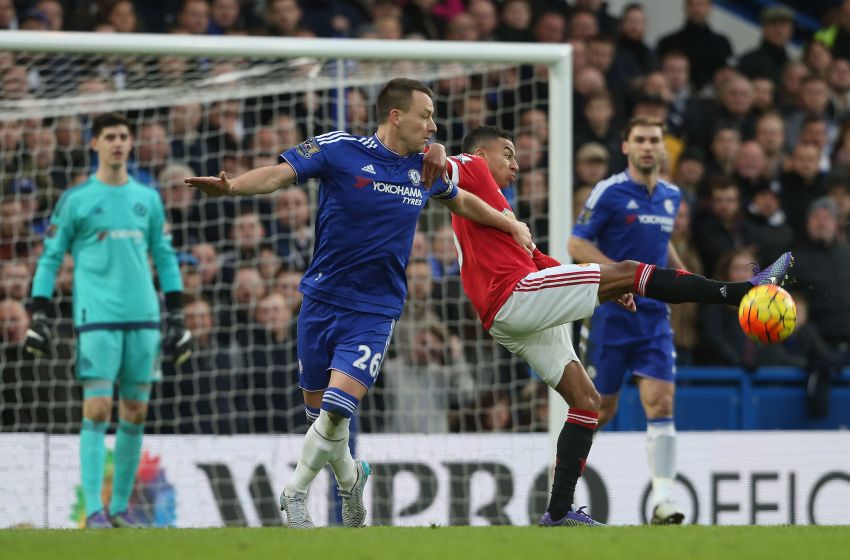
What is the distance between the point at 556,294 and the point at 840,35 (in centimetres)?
984

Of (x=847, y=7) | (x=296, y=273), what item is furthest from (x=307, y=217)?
(x=847, y=7)

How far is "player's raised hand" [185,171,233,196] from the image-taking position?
6.28 metres

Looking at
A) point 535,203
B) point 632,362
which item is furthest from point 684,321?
point 632,362

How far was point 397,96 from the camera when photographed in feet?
23.5

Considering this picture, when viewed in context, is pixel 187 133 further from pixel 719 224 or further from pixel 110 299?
pixel 719 224

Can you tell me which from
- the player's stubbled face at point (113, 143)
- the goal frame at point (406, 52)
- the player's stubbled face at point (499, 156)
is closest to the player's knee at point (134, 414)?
the player's stubbled face at point (113, 143)

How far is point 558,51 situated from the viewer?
32.0 ft

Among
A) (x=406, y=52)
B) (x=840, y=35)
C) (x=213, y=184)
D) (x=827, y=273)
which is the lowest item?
(x=827, y=273)

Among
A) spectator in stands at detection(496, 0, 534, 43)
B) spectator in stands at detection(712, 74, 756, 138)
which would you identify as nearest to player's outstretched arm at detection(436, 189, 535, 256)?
spectator in stands at detection(496, 0, 534, 43)

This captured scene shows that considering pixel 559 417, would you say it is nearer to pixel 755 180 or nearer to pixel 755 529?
pixel 755 529

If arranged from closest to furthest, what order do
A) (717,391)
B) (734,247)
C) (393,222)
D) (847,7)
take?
(393,222) → (717,391) → (734,247) → (847,7)

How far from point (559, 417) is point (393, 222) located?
290 cm

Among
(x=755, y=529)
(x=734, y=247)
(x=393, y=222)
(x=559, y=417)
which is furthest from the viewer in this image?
(x=734, y=247)

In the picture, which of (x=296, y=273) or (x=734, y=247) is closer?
(x=296, y=273)
